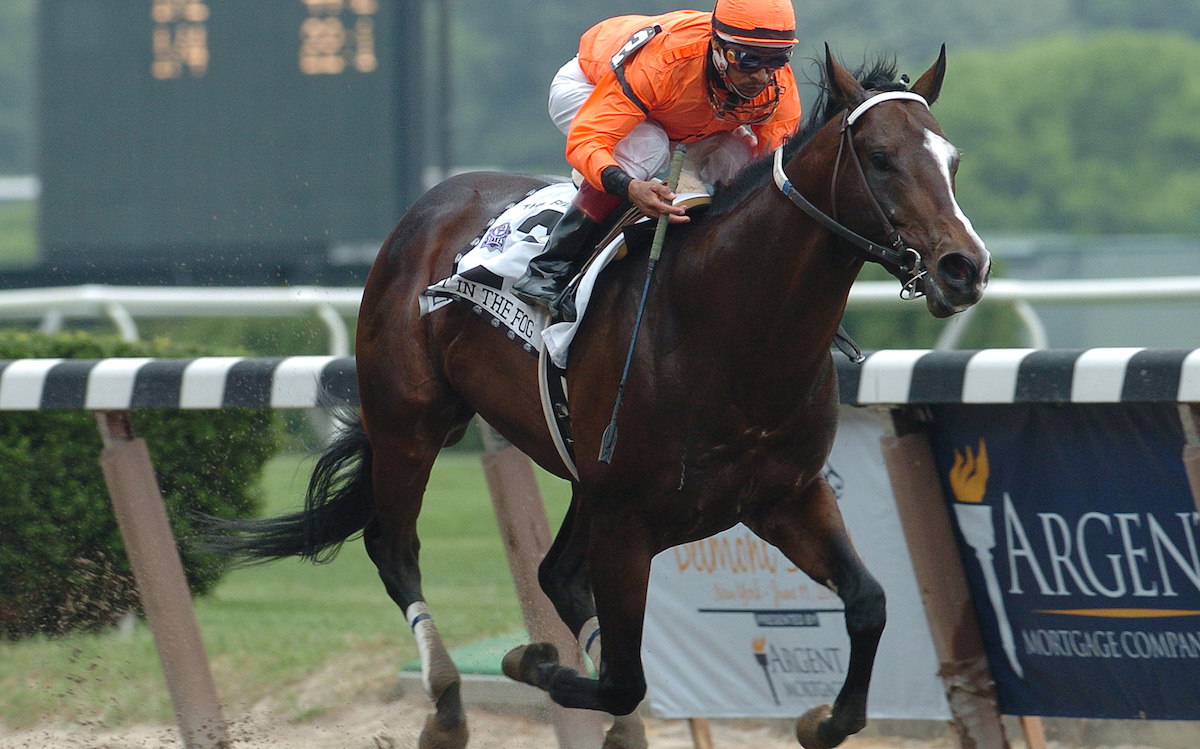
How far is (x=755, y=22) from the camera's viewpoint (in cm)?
306

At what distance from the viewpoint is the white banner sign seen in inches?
149

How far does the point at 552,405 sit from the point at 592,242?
1.24ft

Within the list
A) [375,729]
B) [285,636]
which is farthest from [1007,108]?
[375,729]

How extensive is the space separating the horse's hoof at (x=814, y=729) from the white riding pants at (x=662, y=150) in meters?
1.16

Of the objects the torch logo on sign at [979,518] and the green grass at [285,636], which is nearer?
the torch logo on sign at [979,518]

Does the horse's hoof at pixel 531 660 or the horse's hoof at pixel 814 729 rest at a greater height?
the horse's hoof at pixel 814 729

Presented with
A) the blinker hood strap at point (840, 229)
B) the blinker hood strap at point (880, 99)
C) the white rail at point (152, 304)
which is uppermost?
the blinker hood strap at point (880, 99)

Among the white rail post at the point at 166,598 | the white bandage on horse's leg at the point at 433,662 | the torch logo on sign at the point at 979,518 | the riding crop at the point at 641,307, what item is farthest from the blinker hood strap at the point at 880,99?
the white rail post at the point at 166,598

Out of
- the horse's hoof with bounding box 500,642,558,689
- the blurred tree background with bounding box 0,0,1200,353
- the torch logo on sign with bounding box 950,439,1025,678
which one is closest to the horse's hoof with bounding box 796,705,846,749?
the torch logo on sign with bounding box 950,439,1025,678

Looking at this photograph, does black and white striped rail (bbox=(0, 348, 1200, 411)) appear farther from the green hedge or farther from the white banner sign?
the green hedge

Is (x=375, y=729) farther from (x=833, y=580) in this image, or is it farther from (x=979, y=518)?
(x=979, y=518)

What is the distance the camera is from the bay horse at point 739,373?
2777 millimetres

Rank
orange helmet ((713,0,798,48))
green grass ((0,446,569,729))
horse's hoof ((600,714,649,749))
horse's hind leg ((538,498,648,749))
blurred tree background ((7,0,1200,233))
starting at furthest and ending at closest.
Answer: blurred tree background ((7,0,1200,233)) → green grass ((0,446,569,729)) → horse's hind leg ((538,498,648,749)) → horse's hoof ((600,714,649,749)) → orange helmet ((713,0,798,48))

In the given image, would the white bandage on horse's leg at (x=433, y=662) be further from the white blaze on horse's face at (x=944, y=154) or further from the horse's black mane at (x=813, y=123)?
the white blaze on horse's face at (x=944, y=154)
